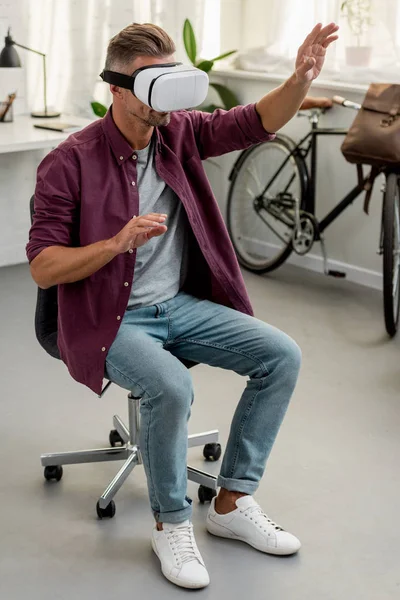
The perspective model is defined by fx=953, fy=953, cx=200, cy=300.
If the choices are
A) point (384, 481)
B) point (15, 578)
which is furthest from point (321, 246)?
point (15, 578)

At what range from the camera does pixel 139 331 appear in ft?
7.43

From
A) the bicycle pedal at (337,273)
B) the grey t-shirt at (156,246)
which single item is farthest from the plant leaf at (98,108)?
the grey t-shirt at (156,246)

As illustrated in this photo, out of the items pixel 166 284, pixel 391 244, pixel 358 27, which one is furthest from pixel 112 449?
pixel 358 27

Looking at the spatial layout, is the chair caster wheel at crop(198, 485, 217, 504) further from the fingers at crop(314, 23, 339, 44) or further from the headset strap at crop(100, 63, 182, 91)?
the fingers at crop(314, 23, 339, 44)

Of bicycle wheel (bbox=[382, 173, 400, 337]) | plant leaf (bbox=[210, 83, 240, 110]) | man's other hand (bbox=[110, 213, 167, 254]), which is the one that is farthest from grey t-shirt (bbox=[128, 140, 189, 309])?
plant leaf (bbox=[210, 83, 240, 110])

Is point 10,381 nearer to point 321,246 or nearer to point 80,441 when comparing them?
point 80,441

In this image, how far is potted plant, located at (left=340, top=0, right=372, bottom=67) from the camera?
13.6 feet

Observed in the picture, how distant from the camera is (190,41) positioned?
15.1 ft

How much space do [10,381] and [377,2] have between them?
2.25 metres

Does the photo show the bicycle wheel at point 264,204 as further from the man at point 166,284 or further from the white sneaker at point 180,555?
the white sneaker at point 180,555

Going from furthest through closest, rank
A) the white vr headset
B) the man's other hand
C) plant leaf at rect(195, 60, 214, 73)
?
plant leaf at rect(195, 60, 214, 73) → the white vr headset → the man's other hand

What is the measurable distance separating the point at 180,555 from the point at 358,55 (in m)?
2.71

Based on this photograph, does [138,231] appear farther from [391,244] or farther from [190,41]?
[190,41]

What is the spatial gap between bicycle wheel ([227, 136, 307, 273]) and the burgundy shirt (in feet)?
6.27
